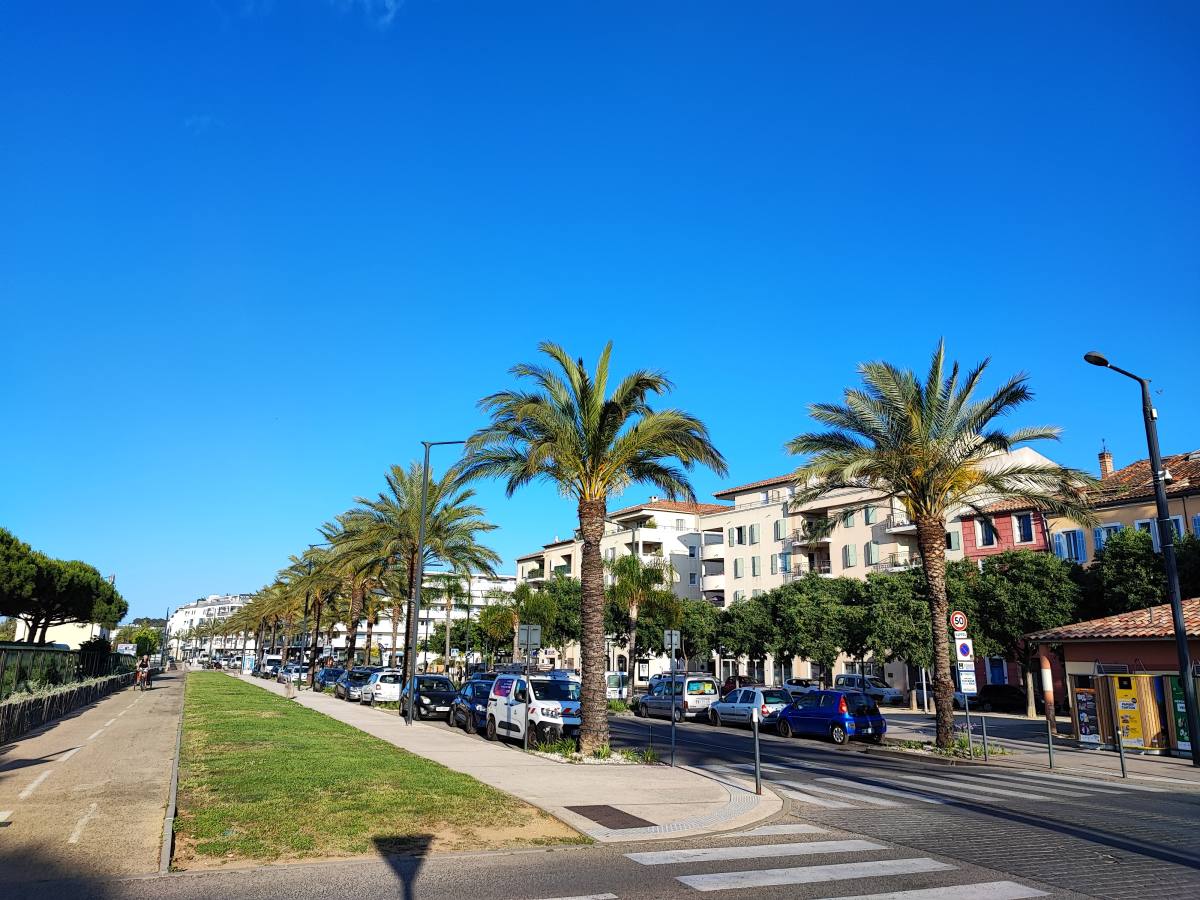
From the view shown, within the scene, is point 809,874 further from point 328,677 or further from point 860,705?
point 328,677

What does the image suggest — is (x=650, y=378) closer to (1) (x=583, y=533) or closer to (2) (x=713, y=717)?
(1) (x=583, y=533)

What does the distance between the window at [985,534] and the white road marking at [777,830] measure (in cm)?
4524

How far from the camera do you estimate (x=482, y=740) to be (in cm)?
2316

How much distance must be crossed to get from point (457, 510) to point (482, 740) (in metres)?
17.4

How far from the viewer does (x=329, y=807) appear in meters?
10.9

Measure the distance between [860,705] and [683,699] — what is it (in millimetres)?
9798

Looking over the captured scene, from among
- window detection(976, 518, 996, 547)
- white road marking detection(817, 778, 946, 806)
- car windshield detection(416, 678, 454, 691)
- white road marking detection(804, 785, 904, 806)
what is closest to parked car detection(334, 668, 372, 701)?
car windshield detection(416, 678, 454, 691)

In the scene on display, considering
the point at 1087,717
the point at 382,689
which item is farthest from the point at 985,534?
the point at 382,689

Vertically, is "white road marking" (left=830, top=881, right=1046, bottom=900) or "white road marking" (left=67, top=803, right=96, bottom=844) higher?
"white road marking" (left=830, top=881, right=1046, bottom=900)

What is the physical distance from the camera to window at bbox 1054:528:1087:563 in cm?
4684

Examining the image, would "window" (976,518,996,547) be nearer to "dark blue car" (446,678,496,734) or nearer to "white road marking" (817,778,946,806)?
"dark blue car" (446,678,496,734)

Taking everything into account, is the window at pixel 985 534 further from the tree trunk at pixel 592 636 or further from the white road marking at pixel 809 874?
the white road marking at pixel 809 874

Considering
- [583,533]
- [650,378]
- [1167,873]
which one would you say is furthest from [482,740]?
[1167,873]

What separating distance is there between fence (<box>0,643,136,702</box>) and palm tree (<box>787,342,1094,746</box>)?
22326mm
